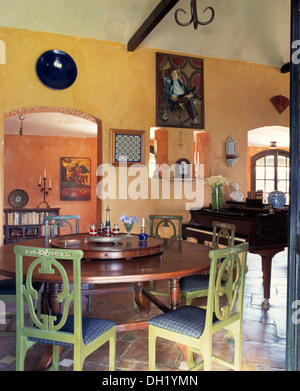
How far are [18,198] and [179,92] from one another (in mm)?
4929

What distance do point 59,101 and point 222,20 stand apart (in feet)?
8.68

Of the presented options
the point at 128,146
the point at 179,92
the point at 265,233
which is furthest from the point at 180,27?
the point at 265,233

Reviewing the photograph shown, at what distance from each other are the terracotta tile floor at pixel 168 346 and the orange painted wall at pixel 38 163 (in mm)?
5110

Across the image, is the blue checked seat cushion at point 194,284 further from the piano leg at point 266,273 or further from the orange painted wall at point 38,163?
the orange painted wall at point 38,163

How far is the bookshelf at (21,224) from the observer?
660 cm

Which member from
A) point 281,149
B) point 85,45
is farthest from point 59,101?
point 281,149

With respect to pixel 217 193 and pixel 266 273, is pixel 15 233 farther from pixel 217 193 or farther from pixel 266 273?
pixel 266 273

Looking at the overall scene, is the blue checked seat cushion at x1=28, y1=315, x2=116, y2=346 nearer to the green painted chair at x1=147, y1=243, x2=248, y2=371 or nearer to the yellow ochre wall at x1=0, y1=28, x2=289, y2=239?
the green painted chair at x1=147, y1=243, x2=248, y2=371

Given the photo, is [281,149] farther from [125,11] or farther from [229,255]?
[229,255]

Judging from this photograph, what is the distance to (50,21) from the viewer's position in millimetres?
4676

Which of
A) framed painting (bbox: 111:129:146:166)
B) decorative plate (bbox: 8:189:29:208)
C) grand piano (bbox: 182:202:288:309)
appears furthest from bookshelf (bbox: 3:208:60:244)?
grand piano (bbox: 182:202:288:309)

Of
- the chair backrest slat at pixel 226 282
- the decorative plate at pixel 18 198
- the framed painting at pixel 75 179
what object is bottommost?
the chair backrest slat at pixel 226 282

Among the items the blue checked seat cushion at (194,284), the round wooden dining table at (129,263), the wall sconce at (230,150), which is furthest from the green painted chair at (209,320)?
the wall sconce at (230,150)
